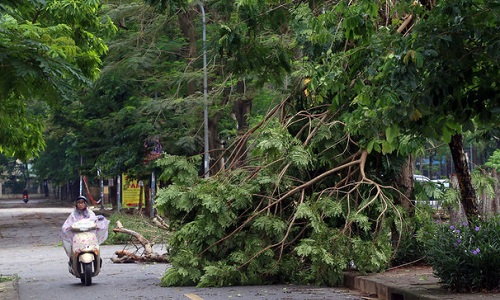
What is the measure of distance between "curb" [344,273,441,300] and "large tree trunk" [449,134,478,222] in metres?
1.78

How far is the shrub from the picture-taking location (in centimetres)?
1120

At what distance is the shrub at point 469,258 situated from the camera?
1120cm

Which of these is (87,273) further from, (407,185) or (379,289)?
(407,185)

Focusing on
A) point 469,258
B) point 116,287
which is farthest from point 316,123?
point 469,258

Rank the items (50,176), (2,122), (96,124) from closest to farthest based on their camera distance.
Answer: (2,122) → (96,124) → (50,176)

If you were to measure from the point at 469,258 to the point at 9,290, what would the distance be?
303 inches

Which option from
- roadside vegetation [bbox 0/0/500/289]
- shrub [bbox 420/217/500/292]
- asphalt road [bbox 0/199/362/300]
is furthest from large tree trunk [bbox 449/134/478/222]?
asphalt road [bbox 0/199/362/300]

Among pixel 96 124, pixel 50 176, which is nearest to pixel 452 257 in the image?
pixel 96 124

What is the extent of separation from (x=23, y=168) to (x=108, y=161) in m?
95.2

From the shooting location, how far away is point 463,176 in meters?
13.5

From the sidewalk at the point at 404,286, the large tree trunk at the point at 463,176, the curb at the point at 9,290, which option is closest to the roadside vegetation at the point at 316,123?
the large tree trunk at the point at 463,176

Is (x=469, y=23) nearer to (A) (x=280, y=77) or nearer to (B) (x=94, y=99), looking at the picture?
(A) (x=280, y=77)

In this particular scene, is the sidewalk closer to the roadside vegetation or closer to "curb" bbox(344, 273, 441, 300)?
"curb" bbox(344, 273, 441, 300)

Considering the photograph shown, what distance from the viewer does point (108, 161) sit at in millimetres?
39062
